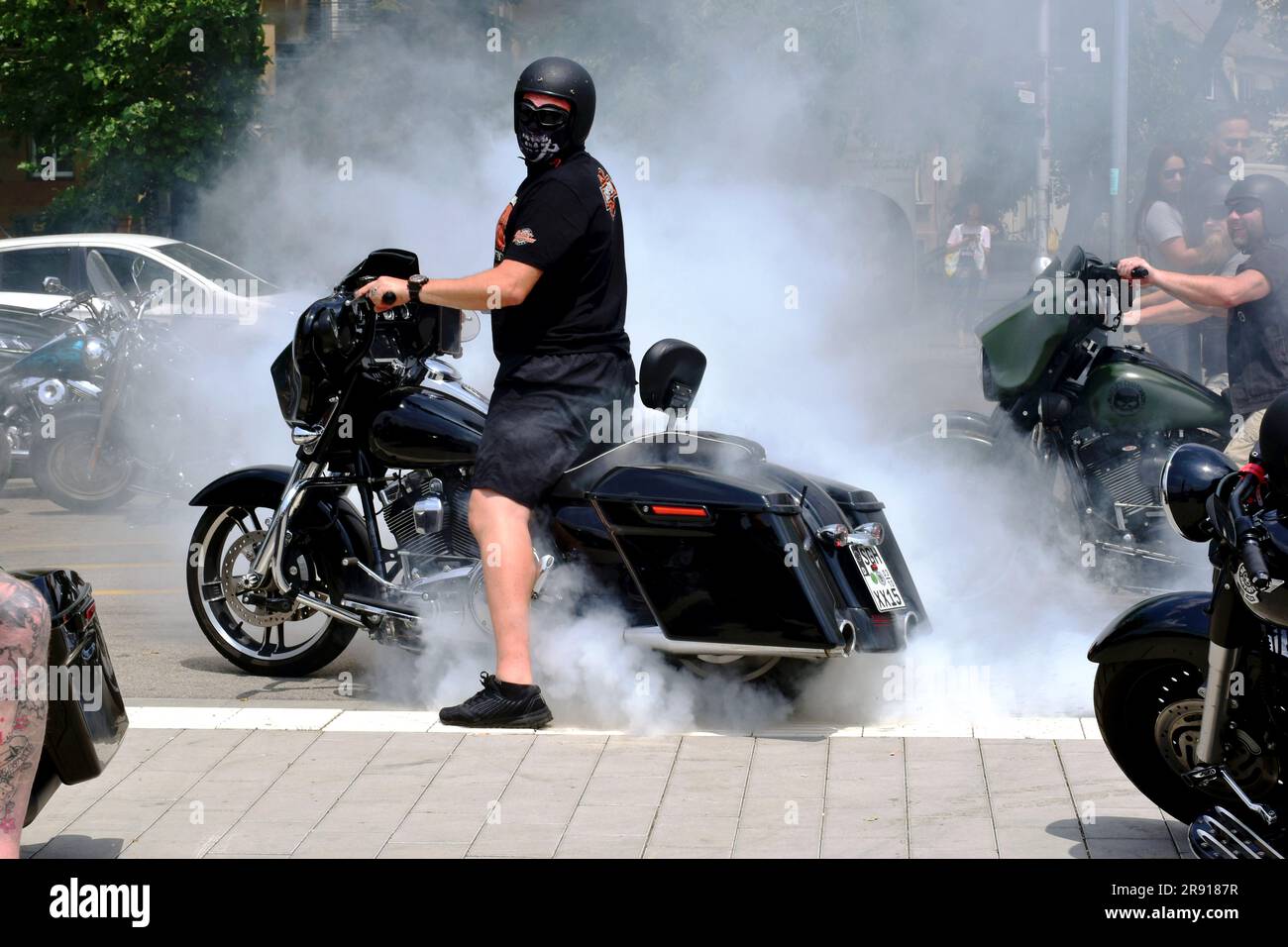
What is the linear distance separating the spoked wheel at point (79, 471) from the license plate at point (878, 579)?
22.2 feet

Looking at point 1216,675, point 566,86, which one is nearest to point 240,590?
point 566,86

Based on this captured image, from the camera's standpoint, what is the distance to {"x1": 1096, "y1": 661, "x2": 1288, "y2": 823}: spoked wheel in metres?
4.04

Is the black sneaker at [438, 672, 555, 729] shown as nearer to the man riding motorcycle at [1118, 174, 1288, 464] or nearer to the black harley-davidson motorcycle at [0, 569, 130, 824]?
the black harley-davidson motorcycle at [0, 569, 130, 824]

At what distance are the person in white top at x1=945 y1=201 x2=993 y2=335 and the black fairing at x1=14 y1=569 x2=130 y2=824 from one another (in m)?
16.1

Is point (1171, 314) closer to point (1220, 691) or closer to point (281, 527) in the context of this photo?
point (281, 527)

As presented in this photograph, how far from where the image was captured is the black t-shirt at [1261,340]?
6.68 m

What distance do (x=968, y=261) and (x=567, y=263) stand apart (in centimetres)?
1536

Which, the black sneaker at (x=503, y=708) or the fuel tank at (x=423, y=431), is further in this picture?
the fuel tank at (x=423, y=431)

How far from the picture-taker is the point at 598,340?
5.28 meters

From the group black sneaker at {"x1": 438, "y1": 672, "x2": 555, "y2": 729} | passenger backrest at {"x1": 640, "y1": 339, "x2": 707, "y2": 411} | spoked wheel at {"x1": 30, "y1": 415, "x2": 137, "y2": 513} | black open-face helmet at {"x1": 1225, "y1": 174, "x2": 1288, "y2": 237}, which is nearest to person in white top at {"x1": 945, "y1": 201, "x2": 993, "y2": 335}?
spoked wheel at {"x1": 30, "y1": 415, "x2": 137, "y2": 513}

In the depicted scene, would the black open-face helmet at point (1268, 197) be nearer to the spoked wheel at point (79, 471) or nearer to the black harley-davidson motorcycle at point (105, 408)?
the black harley-davidson motorcycle at point (105, 408)

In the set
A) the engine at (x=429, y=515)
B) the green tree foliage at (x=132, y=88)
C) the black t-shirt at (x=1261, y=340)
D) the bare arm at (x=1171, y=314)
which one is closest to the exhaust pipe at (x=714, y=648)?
the engine at (x=429, y=515)

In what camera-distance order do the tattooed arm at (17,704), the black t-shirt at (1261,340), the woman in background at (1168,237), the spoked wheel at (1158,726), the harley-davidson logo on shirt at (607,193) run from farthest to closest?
the woman in background at (1168,237)
the black t-shirt at (1261,340)
the harley-davidson logo on shirt at (607,193)
the spoked wheel at (1158,726)
the tattooed arm at (17,704)
